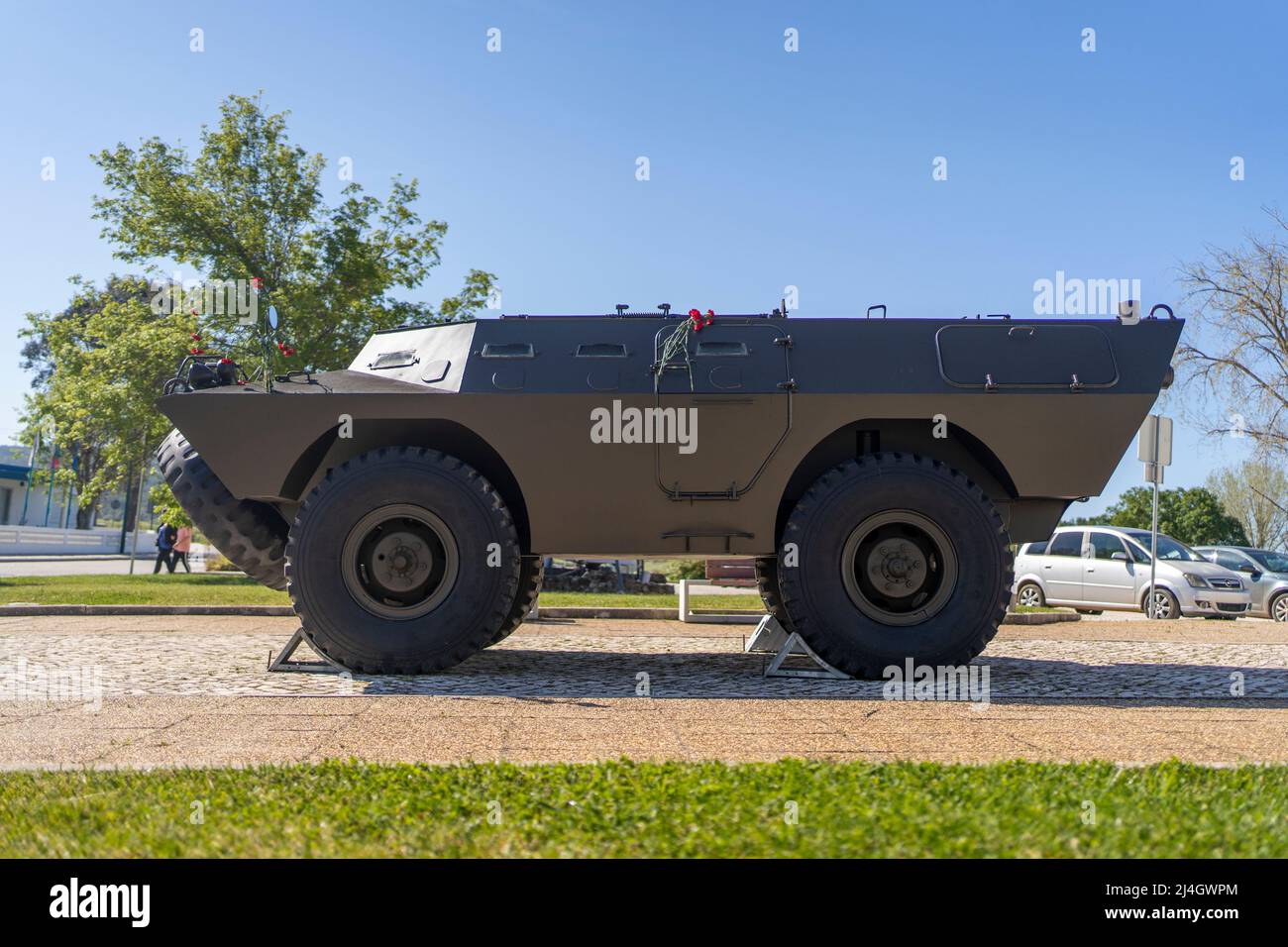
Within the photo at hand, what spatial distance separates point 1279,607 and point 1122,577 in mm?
3554

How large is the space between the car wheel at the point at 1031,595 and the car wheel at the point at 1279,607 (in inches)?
158

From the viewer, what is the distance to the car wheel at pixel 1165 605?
16.5 m

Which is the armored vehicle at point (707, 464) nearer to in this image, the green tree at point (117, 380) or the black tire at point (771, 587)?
the black tire at point (771, 587)

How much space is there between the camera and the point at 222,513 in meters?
7.49

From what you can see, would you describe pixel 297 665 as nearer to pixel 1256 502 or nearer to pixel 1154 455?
pixel 1154 455

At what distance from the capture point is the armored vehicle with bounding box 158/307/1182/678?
22.4 ft

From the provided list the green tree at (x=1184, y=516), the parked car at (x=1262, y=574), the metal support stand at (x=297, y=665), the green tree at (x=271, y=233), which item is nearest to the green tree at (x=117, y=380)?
the green tree at (x=271, y=233)

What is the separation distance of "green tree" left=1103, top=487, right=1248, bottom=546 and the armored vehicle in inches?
1167

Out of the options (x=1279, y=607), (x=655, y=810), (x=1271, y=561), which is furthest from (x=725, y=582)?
(x=655, y=810)

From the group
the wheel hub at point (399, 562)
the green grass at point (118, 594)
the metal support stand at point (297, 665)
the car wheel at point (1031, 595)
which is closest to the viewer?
the wheel hub at point (399, 562)

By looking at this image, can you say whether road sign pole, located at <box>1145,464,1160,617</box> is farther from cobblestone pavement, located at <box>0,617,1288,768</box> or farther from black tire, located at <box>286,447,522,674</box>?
black tire, located at <box>286,447,522,674</box>

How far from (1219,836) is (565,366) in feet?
15.7
